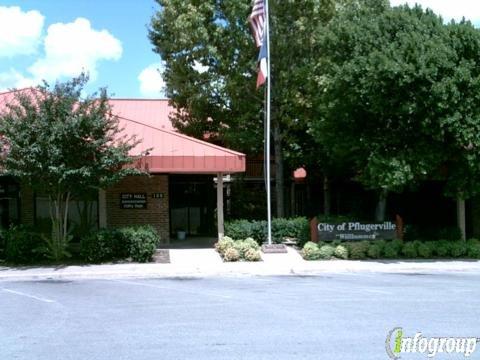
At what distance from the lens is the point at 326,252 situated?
1738cm

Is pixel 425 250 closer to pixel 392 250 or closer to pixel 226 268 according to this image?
pixel 392 250

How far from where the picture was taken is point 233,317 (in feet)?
28.6

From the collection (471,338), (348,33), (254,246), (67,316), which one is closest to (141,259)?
(254,246)

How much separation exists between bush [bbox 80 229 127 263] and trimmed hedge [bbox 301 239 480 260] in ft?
18.3

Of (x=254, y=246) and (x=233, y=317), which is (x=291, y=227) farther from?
(x=233, y=317)

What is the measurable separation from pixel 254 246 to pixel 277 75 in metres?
8.82

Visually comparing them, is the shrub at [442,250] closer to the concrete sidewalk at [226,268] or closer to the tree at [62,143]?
the concrete sidewalk at [226,268]

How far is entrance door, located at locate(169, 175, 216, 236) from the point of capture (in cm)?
2478

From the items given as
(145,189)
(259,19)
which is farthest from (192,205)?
(259,19)

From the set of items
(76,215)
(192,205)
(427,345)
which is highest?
(192,205)

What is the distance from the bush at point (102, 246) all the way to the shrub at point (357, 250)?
688 cm

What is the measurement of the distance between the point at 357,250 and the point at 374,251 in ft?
1.79

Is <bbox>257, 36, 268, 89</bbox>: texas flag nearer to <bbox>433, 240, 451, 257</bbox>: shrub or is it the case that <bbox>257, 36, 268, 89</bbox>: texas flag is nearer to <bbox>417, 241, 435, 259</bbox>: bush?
<bbox>417, 241, 435, 259</bbox>: bush

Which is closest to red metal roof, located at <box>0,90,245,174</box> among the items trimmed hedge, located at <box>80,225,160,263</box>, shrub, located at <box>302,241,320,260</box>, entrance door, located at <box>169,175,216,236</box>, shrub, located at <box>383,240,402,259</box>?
trimmed hedge, located at <box>80,225,160,263</box>
